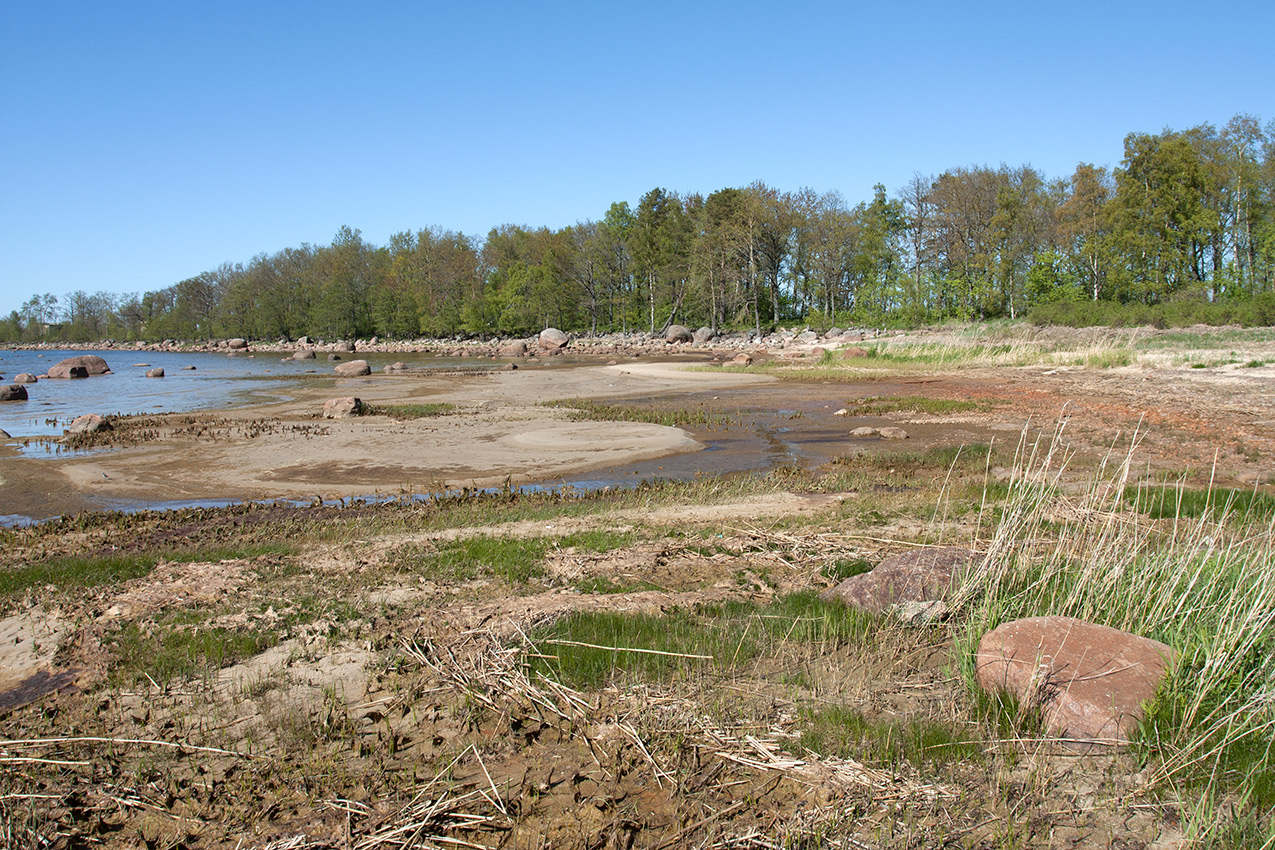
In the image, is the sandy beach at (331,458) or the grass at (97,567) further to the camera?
the sandy beach at (331,458)

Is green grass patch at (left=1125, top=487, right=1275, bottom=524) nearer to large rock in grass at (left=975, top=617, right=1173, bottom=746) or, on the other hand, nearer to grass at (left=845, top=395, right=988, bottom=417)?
large rock in grass at (left=975, top=617, right=1173, bottom=746)

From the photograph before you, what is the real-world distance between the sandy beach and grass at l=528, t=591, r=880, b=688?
8.40 m

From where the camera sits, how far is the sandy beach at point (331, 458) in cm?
1396

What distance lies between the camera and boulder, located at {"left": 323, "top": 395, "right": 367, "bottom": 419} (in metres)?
24.4

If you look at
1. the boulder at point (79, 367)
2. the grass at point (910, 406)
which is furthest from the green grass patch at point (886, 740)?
A: the boulder at point (79, 367)

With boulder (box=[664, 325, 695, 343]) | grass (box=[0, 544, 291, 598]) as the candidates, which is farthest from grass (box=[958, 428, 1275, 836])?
boulder (box=[664, 325, 695, 343])

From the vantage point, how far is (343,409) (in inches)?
968

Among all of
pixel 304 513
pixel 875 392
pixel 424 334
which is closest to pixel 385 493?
pixel 304 513

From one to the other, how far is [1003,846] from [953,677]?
168 centimetres

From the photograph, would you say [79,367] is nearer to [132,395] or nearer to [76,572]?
[132,395]

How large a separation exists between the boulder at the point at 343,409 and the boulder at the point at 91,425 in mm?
6060

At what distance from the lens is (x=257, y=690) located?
16.9 feet

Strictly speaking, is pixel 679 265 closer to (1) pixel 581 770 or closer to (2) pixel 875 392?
(2) pixel 875 392

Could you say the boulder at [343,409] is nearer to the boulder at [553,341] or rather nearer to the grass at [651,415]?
the grass at [651,415]
